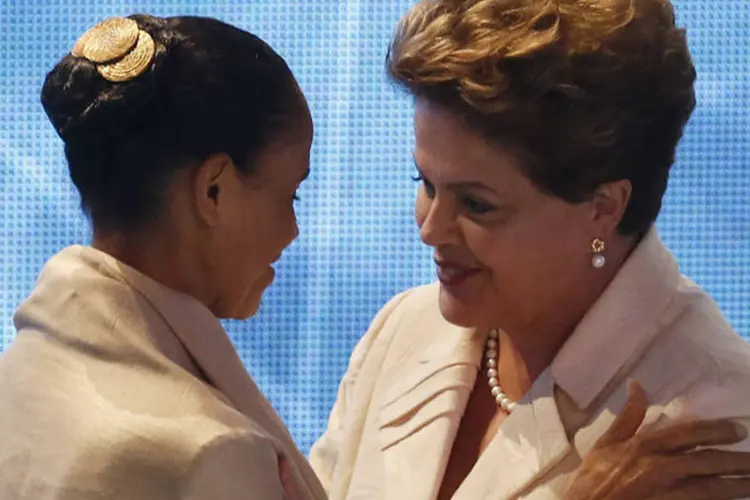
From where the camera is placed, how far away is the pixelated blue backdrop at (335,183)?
2.35 m

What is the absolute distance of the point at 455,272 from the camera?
1543 mm

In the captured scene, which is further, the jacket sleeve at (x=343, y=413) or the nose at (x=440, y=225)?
the jacket sleeve at (x=343, y=413)

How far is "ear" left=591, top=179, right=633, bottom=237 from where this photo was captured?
4.87 feet

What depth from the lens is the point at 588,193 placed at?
148cm

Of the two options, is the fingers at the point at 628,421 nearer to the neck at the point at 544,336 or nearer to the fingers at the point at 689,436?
the fingers at the point at 689,436

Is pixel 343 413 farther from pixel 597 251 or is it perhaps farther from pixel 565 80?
pixel 565 80

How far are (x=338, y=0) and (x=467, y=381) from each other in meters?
1.05

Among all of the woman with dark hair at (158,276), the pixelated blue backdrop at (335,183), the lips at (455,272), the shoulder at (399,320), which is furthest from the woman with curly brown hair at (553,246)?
the pixelated blue backdrop at (335,183)

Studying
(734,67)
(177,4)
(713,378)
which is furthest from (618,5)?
(177,4)

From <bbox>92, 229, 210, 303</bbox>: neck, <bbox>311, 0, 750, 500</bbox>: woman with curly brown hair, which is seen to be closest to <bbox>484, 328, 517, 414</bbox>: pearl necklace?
<bbox>311, 0, 750, 500</bbox>: woman with curly brown hair

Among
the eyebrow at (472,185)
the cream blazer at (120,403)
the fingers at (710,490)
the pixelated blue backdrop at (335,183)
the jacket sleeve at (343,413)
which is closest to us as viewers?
the cream blazer at (120,403)

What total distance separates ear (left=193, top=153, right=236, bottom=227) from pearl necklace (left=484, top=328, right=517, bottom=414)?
1.78 feet

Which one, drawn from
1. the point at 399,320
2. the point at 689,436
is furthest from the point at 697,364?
the point at 399,320

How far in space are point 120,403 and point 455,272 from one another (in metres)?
0.56
